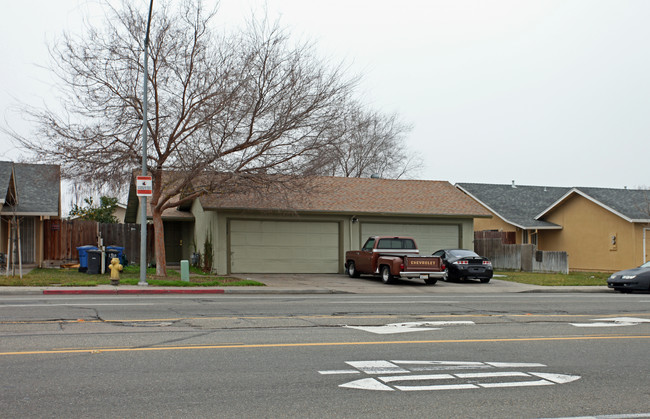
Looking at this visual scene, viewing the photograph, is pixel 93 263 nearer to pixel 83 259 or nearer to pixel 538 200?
pixel 83 259

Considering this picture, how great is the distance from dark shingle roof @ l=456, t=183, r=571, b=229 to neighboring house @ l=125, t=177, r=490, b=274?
7865 millimetres

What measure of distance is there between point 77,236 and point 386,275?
47.6 feet

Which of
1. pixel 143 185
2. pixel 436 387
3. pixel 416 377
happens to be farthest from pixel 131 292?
pixel 436 387

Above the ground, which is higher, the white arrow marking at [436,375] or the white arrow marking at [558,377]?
the white arrow marking at [436,375]

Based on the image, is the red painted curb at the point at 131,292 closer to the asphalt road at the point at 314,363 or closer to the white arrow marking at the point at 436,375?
the asphalt road at the point at 314,363

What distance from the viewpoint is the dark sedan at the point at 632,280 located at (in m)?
22.2

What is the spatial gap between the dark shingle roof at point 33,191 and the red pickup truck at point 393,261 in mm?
11768

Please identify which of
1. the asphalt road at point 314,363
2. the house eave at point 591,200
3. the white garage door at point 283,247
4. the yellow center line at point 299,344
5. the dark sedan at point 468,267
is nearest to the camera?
the asphalt road at point 314,363

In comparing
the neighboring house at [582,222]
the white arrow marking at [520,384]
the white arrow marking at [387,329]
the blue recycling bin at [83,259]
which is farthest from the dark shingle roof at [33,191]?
the neighboring house at [582,222]

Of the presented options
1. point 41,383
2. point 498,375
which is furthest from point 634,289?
point 41,383

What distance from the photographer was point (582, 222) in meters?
36.2

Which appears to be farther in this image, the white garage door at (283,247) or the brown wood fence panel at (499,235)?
the brown wood fence panel at (499,235)

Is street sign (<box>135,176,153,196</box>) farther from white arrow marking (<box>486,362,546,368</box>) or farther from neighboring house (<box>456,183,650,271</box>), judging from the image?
neighboring house (<box>456,183,650,271</box>)

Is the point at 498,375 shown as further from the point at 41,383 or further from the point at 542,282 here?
the point at 542,282
